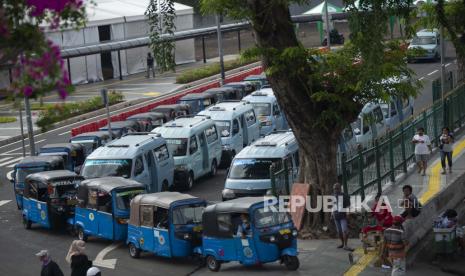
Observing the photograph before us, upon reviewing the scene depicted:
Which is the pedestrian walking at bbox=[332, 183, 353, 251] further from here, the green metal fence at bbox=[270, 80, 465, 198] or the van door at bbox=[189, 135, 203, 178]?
the van door at bbox=[189, 135, 203, 178]

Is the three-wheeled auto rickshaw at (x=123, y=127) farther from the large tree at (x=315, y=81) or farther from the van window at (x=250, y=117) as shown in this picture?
the large tree at (x=315, y=81)

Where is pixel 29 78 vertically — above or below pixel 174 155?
above

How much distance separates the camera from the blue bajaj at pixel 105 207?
951 inches

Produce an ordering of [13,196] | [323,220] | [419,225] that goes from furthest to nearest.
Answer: [13,196] < [323,220] < [419,225]

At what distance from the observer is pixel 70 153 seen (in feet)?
105

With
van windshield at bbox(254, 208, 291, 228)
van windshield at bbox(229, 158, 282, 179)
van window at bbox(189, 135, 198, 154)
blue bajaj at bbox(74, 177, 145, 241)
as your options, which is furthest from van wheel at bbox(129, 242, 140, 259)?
van window at bbox(189, 135, 198, 154)

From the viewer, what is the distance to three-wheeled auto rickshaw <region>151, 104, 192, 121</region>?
131 feet

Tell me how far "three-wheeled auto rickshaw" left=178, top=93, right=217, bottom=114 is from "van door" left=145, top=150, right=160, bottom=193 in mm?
12645

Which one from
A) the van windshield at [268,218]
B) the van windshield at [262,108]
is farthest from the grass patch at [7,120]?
the van windshield at [268,218]

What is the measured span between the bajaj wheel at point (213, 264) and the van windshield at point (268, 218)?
1.22m

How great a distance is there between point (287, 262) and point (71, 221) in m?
7.93

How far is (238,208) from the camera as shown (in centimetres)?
2059

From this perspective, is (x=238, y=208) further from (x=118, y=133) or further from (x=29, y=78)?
(x=118, y=133)

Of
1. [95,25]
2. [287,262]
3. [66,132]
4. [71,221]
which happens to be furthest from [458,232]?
[95,25]
